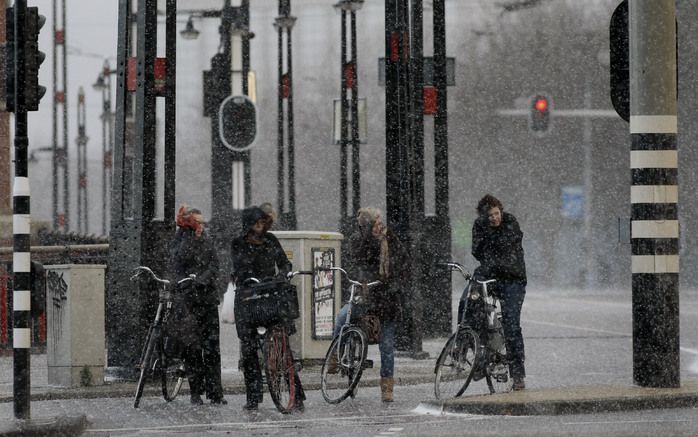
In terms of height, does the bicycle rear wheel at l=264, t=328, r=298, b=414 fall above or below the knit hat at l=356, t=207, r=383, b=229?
below

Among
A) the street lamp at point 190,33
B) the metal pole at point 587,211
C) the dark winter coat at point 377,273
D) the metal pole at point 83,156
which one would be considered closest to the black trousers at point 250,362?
the dark winter coat at point 377,273

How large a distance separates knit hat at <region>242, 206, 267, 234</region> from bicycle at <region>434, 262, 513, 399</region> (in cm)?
156

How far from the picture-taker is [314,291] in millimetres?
17234

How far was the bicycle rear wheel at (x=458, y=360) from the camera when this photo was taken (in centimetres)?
1305

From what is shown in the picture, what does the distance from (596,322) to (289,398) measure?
16.9 metres

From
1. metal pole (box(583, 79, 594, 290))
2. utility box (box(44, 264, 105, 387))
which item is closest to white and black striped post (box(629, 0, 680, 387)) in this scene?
utility box (box(44, 264, 105, 387))

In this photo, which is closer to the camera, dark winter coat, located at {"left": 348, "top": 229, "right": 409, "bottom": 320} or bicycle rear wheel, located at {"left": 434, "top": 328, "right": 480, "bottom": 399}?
bicycle rear wheel, located at {"left": 434, "top": 328, "right": 480, "bottom": 399}

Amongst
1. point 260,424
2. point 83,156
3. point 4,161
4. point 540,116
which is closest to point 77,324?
point 260,424

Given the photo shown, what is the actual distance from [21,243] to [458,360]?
144 inches

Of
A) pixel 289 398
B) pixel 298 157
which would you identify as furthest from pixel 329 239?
pixel 298 157

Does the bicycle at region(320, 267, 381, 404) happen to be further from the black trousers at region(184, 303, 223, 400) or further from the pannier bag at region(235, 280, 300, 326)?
the black trousers at region(184, 303, 223, 400)

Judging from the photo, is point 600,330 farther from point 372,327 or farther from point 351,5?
point 372,327

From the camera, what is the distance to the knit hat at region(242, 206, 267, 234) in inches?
510

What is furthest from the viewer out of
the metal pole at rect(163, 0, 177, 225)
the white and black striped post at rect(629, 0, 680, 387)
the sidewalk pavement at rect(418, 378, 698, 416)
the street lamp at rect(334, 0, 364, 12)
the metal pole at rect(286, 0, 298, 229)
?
the metal pole at rect(286, 0, 298, 229)
